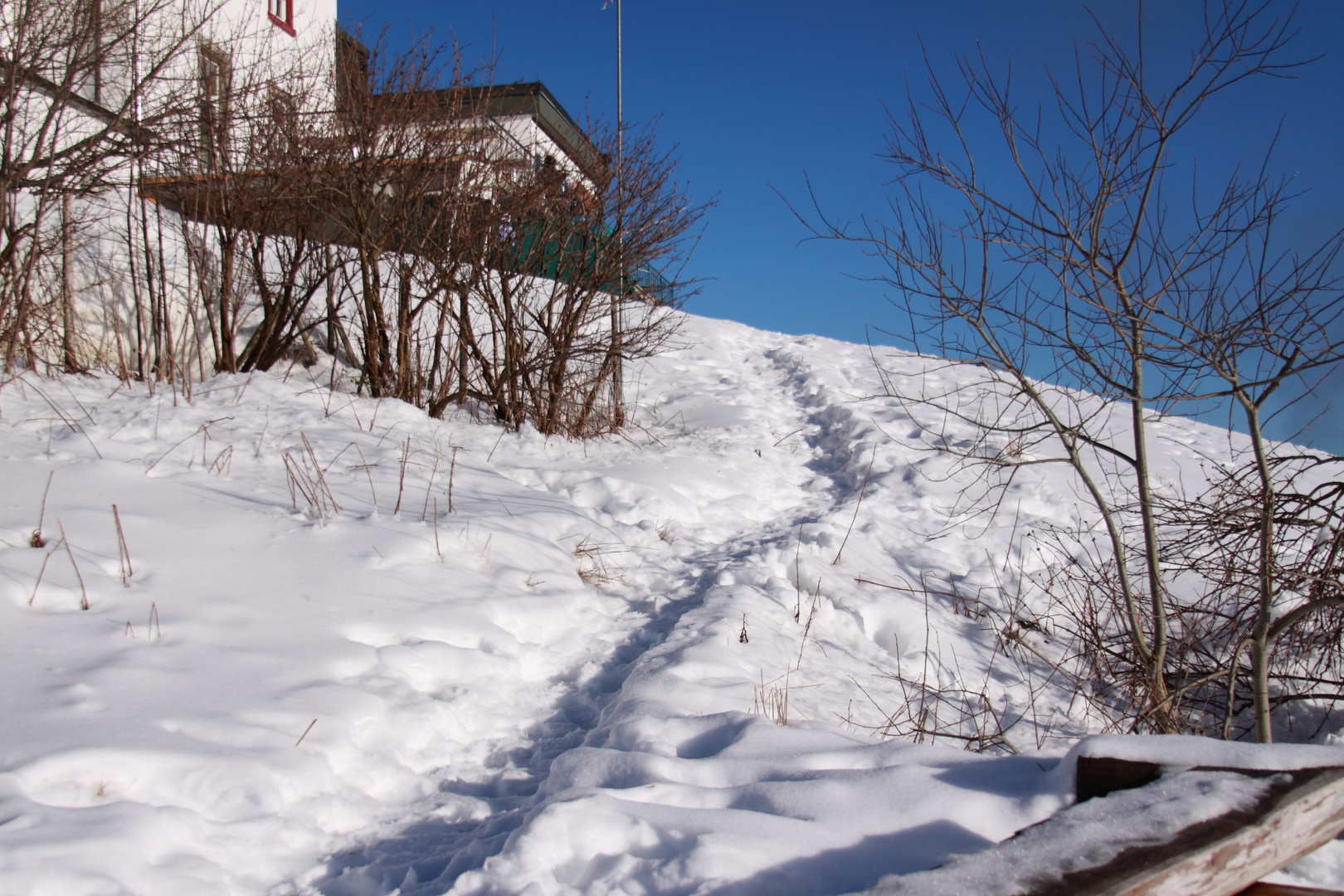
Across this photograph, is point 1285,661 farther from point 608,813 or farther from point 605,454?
point 605,454

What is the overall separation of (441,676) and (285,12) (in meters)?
17.6

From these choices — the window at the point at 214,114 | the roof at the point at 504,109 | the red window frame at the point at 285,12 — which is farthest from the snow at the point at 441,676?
the red window frame at the point at 285,12

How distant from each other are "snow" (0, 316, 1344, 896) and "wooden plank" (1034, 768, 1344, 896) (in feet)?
0.50

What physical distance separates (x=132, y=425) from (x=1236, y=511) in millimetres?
5659

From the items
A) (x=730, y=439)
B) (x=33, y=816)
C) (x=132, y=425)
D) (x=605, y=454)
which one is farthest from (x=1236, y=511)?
(x=132, y=425)

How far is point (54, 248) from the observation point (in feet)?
18.1

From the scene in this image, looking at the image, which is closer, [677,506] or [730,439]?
[677,506]

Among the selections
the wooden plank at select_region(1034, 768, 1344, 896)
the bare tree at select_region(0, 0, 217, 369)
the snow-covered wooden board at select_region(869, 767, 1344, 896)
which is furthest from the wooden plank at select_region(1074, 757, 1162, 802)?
the bare tree at select_region(0, 0, 217, 369)

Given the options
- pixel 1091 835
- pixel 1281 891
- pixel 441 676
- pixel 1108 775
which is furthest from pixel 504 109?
pixel 1281 891

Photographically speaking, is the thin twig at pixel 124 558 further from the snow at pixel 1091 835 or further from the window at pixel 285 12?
the window at pixel 285 12

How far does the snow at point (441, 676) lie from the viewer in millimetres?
1452

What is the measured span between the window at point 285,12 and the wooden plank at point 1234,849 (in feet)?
58.1

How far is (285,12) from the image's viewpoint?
49.0ft

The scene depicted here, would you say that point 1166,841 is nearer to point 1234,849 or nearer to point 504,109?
point 1234,849
